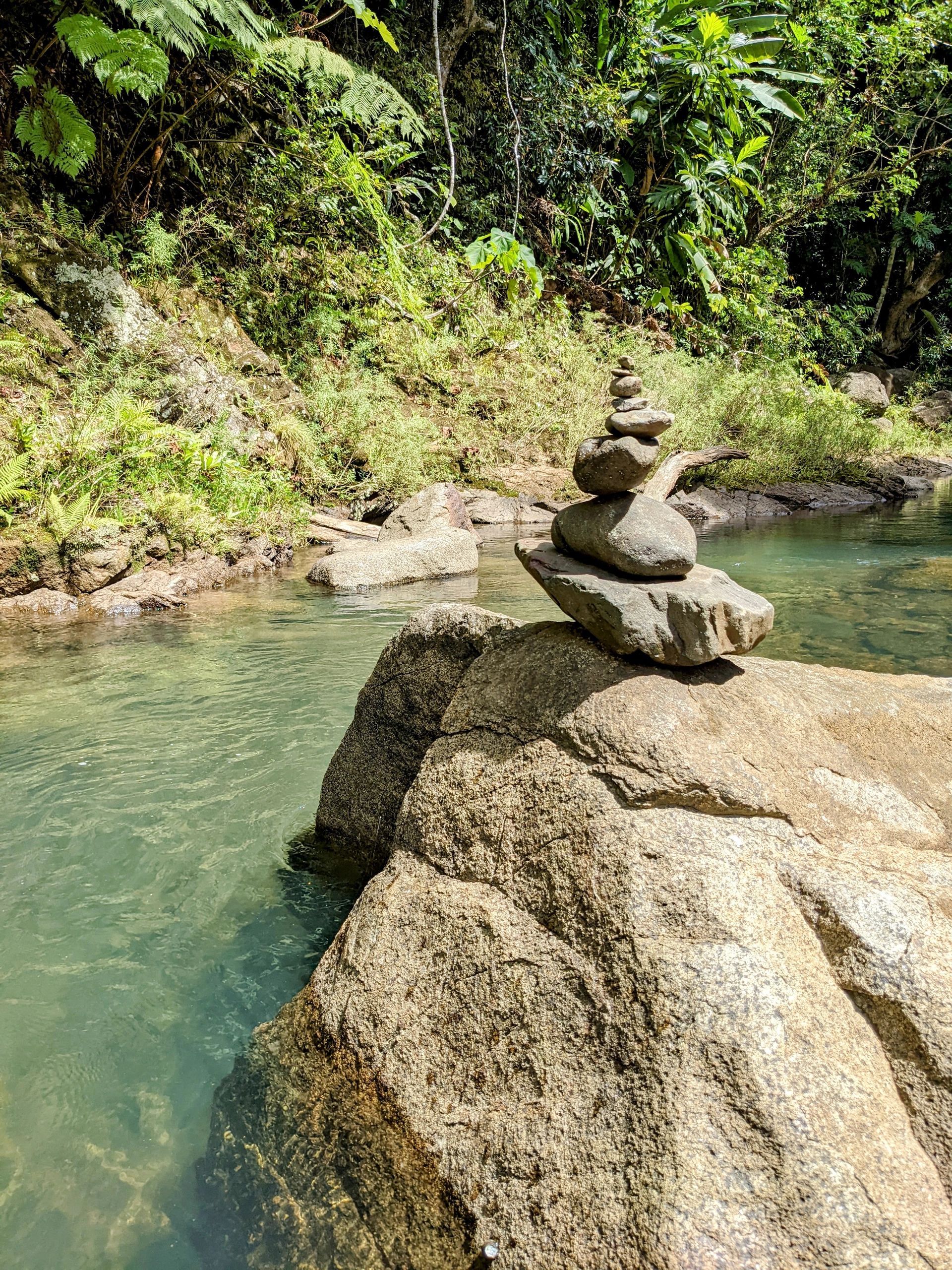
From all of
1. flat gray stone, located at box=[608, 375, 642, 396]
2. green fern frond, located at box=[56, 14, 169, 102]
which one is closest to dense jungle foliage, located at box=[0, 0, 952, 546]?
green fern frond, located at box=[56, 14, 169, 102]

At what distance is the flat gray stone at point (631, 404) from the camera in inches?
96.7

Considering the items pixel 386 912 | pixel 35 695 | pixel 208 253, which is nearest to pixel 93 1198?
pixel 386 912

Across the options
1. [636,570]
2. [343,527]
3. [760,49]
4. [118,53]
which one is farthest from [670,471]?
[760,49]

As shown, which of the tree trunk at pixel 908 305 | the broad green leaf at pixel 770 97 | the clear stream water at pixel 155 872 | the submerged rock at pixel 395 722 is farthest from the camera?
the tree trunk at pixel 908 305

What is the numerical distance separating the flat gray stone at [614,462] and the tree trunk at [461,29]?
14.4 m

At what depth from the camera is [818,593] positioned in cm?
784

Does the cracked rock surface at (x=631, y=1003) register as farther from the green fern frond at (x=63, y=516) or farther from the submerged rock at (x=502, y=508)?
the submerged rock at (x=502, y=508)

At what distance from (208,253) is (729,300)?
1154 centimetres

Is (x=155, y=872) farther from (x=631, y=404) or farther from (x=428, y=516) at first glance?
(x=428, y=516)

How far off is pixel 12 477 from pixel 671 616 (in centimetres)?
627

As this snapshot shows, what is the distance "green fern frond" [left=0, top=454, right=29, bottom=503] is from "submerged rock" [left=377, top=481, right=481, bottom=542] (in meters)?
3.70

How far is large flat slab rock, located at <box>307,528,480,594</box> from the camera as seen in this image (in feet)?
26.7

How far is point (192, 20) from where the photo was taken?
8.12 m

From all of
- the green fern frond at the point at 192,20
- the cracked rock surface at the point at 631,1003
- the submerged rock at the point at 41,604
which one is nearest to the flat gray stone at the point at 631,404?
the cracked rock surface at the point at 631,1003
